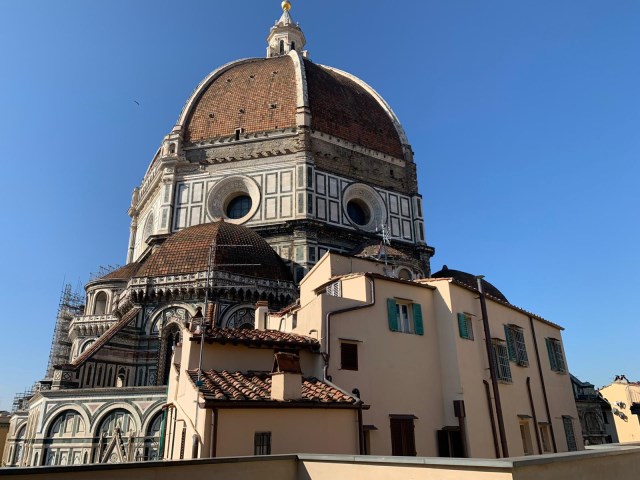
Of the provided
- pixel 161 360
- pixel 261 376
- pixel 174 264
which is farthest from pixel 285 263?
pixel 261 376

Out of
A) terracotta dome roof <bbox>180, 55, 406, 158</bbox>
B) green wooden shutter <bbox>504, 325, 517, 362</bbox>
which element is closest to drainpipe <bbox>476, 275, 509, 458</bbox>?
green wooden shutter <bbox>504, 325, 517, 362</bbox>

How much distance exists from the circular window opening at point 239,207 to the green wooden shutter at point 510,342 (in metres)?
21.4

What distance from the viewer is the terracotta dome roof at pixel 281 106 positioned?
120ft

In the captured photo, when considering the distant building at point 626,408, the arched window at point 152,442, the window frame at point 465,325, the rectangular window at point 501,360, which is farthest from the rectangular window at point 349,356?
the distant building at point 626,408

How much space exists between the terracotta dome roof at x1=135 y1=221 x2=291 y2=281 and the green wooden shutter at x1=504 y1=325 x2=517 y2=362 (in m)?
12.7

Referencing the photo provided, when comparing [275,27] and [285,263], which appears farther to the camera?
[275,27]

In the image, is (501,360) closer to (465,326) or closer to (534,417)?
(465,326)

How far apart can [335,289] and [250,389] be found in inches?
201

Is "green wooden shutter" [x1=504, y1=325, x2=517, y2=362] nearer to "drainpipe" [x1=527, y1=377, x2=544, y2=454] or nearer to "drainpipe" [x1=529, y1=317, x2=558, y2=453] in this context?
"drainpipe" [x1=527, y1=377, x2=544, y2=454]

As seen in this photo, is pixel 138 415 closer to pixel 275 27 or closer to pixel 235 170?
pixel 235 170

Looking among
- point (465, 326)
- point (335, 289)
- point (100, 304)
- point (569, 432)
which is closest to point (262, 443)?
point (335, 289)

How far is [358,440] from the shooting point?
1081 cm

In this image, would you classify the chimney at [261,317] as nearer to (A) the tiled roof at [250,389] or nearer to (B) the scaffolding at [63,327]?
(A) the tiled roof at [250,389]

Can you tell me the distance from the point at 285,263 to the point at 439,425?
59.0 ft
